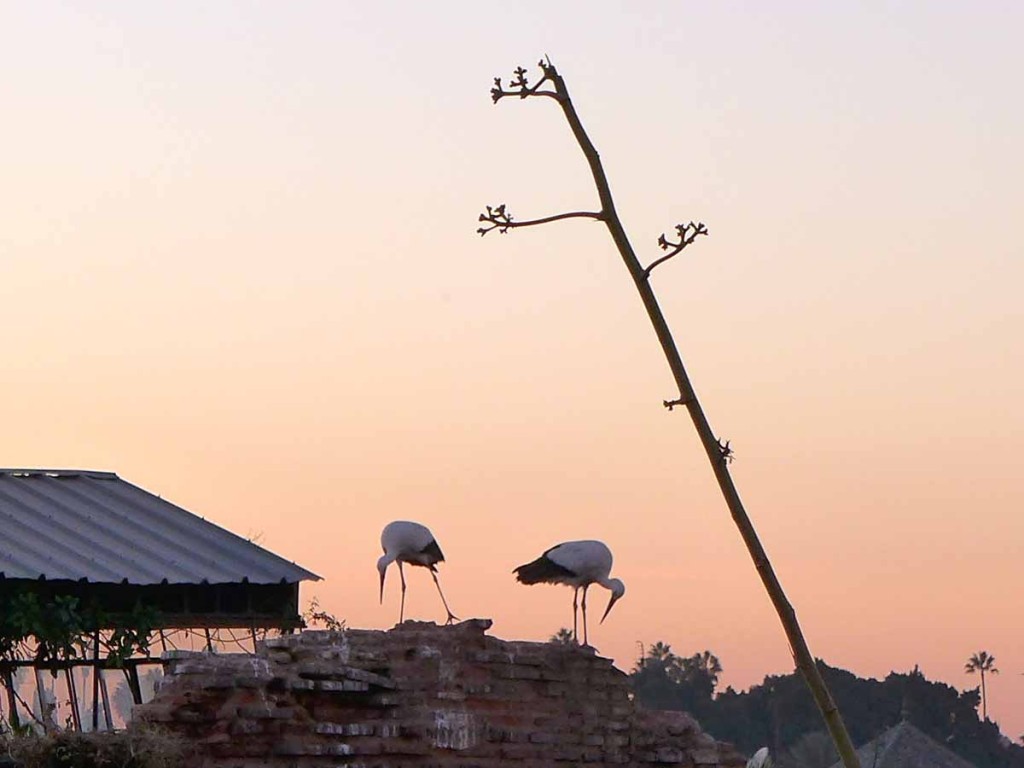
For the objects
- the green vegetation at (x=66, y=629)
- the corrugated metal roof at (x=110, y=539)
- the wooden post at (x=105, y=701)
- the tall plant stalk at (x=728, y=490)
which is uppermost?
the corrugated metal roof at (x=110, y=539)

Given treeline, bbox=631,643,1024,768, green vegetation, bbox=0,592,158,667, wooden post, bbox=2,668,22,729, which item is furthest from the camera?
treeline, bbox=631,643,1024,768

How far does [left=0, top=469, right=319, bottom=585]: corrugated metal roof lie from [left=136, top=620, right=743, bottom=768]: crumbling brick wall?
3.60 m

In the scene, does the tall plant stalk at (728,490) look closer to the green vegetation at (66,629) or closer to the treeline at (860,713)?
the green vegetation at (66,629)

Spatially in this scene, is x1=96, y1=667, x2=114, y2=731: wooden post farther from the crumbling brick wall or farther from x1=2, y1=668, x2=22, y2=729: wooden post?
the crumbling brick wall

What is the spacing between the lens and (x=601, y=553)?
13.6m

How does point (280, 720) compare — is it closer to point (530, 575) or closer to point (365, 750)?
point (365, 750)

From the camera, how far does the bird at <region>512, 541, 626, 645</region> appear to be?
44.7 ft

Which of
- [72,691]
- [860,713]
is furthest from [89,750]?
[860,713]

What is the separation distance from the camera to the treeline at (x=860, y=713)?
41.8 metres

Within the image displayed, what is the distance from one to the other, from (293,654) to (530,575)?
9.88 ft

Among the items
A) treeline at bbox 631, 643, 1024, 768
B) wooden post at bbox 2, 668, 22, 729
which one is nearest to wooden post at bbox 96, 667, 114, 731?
wooden post at bbox 2, 668, 22, 729

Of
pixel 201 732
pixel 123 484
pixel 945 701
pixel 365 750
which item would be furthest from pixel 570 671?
pixel 945 701

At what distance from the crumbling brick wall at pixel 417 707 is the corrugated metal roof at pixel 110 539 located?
360cm

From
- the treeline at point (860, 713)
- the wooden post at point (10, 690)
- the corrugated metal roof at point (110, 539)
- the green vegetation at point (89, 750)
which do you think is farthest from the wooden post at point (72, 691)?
the treeline at point (860, 713)
